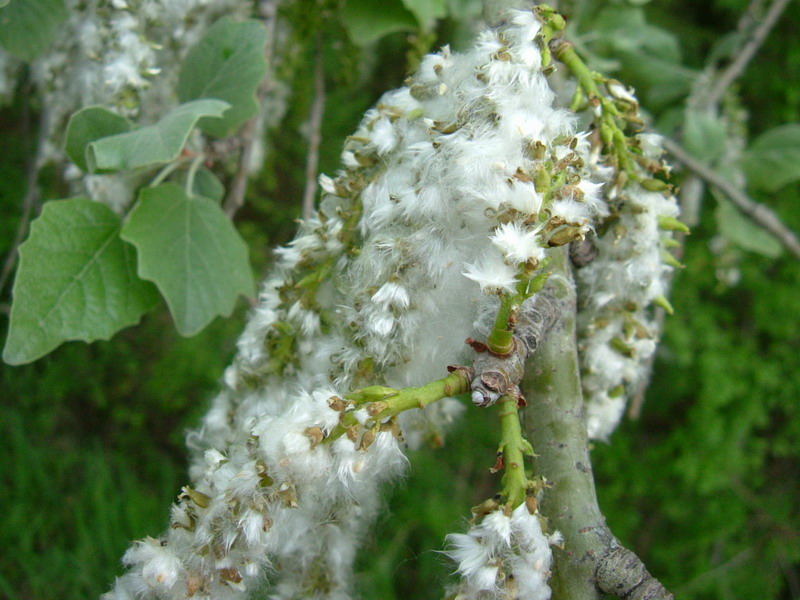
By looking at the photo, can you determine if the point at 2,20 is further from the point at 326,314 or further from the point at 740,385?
the point at 740,385

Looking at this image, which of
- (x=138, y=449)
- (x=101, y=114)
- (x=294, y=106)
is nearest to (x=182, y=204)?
(x=101, y=114)

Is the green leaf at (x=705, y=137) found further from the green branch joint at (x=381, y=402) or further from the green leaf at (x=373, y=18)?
the green branch joint at (x=381, y=402)

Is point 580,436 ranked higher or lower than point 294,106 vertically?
higher

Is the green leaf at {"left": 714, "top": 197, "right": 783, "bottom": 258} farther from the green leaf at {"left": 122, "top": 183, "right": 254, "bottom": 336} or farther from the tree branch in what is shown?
the green leaf at {"left": 122, "top": 183, "right": 254, "bottom": 336}

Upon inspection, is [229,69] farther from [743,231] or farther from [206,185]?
[743,231]

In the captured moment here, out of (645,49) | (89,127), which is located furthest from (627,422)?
(89,127)

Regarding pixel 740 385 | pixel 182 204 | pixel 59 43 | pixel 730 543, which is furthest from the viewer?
pixel 730 543

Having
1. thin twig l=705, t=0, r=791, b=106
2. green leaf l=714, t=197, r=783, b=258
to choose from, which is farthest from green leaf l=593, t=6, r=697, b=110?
green leaf l=714, t=197, r=783, b=258
